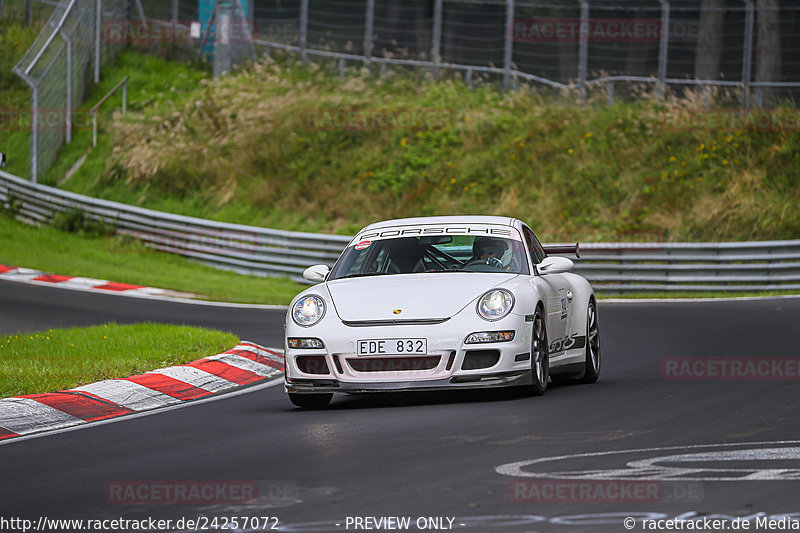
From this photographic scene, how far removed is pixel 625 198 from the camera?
88.6 feet

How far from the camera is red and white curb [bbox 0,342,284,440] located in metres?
9.06

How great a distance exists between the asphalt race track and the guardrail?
10.6 meters

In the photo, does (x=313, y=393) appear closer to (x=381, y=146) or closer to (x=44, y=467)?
(x=44, y=467)

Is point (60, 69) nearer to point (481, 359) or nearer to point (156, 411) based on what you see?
point (156, 411)

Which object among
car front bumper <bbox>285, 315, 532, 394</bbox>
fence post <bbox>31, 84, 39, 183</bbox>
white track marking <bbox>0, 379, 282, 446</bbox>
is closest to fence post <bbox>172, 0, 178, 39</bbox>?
fence post <bbox>31, 84, 39, 183</bbox>

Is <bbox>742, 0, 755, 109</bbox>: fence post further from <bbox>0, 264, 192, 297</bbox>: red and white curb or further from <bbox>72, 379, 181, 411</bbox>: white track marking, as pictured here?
<bbox>72, 379, 181, 411</bbox>: white track marking

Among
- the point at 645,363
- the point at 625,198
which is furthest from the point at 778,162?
the point at 645,363

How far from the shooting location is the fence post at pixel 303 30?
31656 millimetres

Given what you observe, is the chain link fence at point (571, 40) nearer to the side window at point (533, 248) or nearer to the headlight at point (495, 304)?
the side window at point (533, 248)

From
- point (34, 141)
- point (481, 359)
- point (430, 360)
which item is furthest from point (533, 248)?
point (34, 141)

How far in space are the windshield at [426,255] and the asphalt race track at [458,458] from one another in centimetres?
98

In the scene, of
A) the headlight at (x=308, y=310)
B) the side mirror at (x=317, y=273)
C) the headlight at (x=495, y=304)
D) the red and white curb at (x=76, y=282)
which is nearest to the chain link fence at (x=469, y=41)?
the red and white curb at (x=76, y=282)

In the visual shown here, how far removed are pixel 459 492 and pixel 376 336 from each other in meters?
3.12

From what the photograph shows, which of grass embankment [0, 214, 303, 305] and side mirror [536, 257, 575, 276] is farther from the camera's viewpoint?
grass embankment [0, 214, 303, 305]
